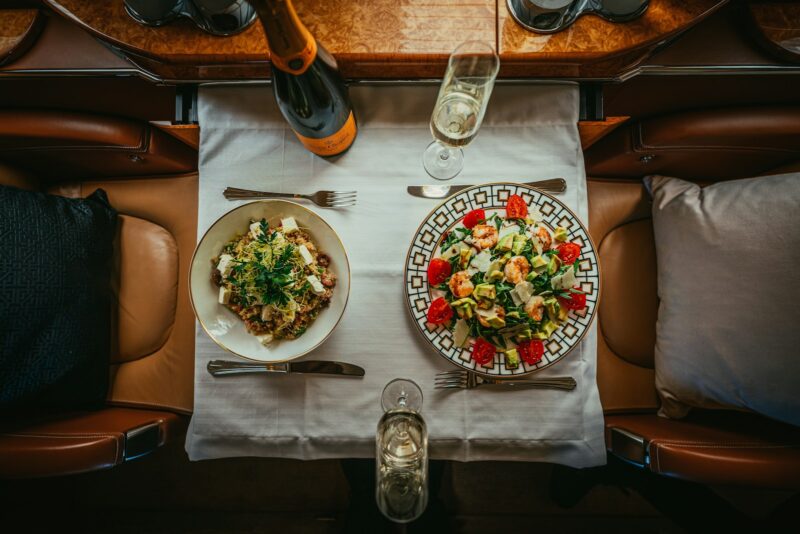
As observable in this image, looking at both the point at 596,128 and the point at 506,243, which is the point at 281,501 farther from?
the point at 596,128

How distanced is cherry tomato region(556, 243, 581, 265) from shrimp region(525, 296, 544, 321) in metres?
0.11

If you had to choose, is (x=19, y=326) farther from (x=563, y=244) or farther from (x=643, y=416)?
(x=643, y=416)

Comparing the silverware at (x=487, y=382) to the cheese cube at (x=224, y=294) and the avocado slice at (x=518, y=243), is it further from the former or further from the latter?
the cheese cube at (x=224, y=294)

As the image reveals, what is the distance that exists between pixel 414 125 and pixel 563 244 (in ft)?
1.59

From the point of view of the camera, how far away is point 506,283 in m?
0.99

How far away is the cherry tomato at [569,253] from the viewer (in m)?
1.01

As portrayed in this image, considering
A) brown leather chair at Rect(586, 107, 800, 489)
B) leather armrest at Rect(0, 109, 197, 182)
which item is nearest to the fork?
leather armrest at Rect(0, 109, 197, 182)

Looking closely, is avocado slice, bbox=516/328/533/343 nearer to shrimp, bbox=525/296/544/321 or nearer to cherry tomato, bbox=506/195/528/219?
shrimp, bbox=525/296/544/321

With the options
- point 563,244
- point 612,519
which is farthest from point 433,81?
point 612,519

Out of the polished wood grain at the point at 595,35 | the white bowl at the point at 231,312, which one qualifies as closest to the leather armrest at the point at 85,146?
the white bowl at the point at 231,312

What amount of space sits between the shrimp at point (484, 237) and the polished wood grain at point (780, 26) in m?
0.83

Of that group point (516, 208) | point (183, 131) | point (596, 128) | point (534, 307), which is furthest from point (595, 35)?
point (183, 131)

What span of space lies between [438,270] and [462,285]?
2.8 inches

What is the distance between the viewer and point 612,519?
200 cm
